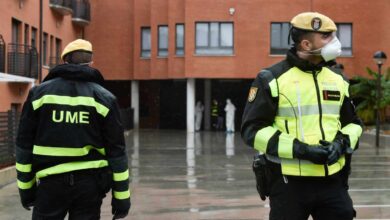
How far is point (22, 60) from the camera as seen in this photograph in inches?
961

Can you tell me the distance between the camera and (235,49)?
37312mm

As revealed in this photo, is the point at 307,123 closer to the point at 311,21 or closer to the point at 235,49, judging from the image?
the point at 311,21

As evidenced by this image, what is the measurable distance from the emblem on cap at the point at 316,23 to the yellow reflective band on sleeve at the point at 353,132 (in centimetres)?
67

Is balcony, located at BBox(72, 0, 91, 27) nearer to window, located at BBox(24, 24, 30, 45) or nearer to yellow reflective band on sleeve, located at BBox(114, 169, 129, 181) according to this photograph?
window, located at BBox(24, 24, 30, 45)

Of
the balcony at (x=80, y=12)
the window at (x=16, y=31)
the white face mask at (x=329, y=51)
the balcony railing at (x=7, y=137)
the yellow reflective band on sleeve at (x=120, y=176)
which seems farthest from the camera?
the balcony at (x=80, y=12)

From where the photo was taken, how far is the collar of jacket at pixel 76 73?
4.71 m

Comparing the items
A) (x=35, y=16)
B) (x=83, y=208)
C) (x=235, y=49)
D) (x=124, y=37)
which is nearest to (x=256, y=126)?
(x=83, y=208)

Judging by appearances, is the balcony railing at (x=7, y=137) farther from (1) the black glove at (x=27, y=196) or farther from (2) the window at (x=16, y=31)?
(2) the window at (x=16, y=31)

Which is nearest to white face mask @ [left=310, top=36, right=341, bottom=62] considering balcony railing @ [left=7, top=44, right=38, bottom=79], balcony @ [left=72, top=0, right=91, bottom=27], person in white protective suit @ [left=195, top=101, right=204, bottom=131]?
balcony railing @ [left=7, top=44, right=38, bottom=79]

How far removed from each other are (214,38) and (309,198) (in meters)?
33.5

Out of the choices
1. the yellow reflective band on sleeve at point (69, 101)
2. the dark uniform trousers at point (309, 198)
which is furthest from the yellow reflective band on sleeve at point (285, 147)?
the yellow reflective band on sleeve at point (69, 101)

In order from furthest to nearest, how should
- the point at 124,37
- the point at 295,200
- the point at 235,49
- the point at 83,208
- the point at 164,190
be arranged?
the point at 124,37 → the point at 235,49 → the point at 164,190 → the point at 83,208 → the point at 295,200

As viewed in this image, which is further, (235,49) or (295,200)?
(235,49)

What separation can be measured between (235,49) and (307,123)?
3335 cm
